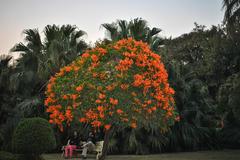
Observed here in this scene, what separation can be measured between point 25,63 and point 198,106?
9.28 m

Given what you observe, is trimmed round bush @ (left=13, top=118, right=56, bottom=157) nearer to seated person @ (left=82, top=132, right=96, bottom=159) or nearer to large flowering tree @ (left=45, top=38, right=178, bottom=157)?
large flowering tree @ (left=45, top=38, right=178, bottom=157)

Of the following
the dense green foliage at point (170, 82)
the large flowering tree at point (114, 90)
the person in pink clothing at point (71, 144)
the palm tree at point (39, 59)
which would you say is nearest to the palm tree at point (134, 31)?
the dense green foliage at point (170, 82)

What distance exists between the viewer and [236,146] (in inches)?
827

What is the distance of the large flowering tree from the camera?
369 inches

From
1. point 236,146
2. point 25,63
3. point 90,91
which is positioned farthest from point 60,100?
point 236,146

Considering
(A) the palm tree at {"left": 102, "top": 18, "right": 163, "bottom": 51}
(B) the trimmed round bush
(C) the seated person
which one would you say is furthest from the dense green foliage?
(B) the trimmed round bush

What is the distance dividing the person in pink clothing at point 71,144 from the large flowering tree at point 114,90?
5.56 m

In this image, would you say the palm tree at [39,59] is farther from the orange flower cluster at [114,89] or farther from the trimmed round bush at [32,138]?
the orange flower cluster at [114,89]

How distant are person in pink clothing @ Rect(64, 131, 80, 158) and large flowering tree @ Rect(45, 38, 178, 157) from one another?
5.56 m

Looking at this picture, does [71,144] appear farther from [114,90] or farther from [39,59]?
[114,90]

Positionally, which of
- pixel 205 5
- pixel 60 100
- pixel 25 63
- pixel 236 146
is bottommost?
pixel 236 146

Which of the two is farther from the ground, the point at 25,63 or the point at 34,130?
the point at 25,63

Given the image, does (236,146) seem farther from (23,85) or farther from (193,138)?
(23,85)

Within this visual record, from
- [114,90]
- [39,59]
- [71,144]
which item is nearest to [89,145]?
[71,144]
